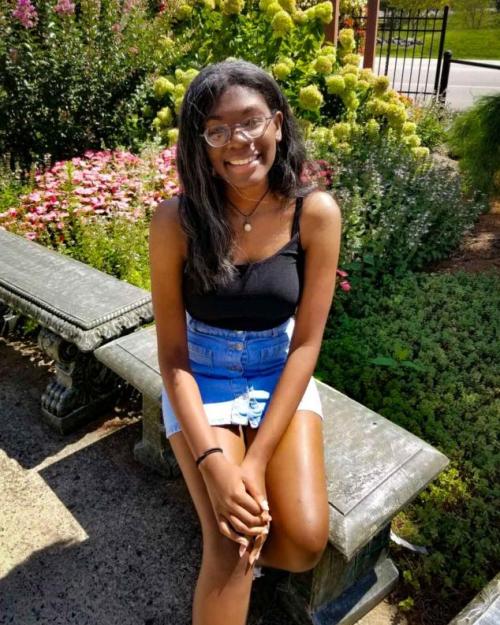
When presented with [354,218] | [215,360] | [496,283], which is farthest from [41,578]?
[496,283]

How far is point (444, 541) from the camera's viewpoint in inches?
90.1

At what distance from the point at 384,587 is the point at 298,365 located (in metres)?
0.92

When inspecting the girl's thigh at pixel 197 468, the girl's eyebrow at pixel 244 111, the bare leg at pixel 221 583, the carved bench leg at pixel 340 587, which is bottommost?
the carved bench leg at pixel 340 587

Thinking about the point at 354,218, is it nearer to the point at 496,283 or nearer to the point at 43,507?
the point at 496,283

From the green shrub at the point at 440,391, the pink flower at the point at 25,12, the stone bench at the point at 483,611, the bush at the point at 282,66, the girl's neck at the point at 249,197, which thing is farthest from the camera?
the bush at the point at 282,66

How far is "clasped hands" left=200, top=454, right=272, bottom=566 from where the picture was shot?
5.24 ft

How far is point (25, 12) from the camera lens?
15.9 feet

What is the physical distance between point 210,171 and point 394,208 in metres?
2.68

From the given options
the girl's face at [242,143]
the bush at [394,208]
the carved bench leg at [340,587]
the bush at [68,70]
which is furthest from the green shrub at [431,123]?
the carved bench leg at [340,587]

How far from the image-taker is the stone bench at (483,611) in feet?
4.71

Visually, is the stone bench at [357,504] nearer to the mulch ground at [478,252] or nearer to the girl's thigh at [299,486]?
the girl's thigh at [299,486]

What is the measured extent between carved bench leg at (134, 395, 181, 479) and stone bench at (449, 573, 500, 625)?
1.42 meters

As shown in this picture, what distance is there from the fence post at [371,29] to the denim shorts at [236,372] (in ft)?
23.6

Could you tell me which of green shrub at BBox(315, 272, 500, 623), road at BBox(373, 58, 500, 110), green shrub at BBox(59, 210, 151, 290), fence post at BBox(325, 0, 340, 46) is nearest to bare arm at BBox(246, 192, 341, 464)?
green shrub at BBox(315, 272, 500, 623)
